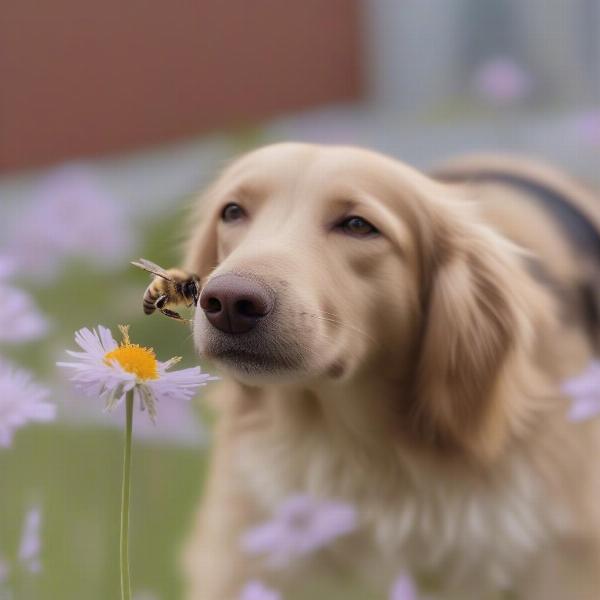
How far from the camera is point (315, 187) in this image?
977mm

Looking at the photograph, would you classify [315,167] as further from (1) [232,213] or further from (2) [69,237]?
(2) [69,237]

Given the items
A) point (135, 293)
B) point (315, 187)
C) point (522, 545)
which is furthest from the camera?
point (522, 545)

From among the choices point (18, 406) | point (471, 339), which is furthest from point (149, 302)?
point (471, 339)

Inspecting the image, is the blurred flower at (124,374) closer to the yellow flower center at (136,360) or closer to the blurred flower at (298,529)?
the yellow flower center at (136,360)

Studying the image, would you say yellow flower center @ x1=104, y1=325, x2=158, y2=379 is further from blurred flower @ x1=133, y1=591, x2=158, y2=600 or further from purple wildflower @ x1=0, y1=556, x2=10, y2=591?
blurred flower @ x1=133, y1=591, x2=158, y2=600

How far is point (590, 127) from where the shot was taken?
2826mm

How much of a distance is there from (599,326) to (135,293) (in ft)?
2.49

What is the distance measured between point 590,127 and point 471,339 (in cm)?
181

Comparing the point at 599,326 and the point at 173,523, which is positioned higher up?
the point at 599,326

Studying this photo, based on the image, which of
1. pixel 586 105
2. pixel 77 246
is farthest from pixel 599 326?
pixel 586 105

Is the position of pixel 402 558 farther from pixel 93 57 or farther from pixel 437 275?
pixel 93 57

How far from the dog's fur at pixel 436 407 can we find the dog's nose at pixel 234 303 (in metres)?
0.23

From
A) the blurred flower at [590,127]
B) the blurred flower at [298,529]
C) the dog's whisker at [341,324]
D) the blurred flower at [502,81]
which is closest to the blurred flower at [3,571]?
the dog's whisker at [341,324]

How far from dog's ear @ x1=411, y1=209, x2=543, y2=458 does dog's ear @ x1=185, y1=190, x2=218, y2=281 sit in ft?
0.91
